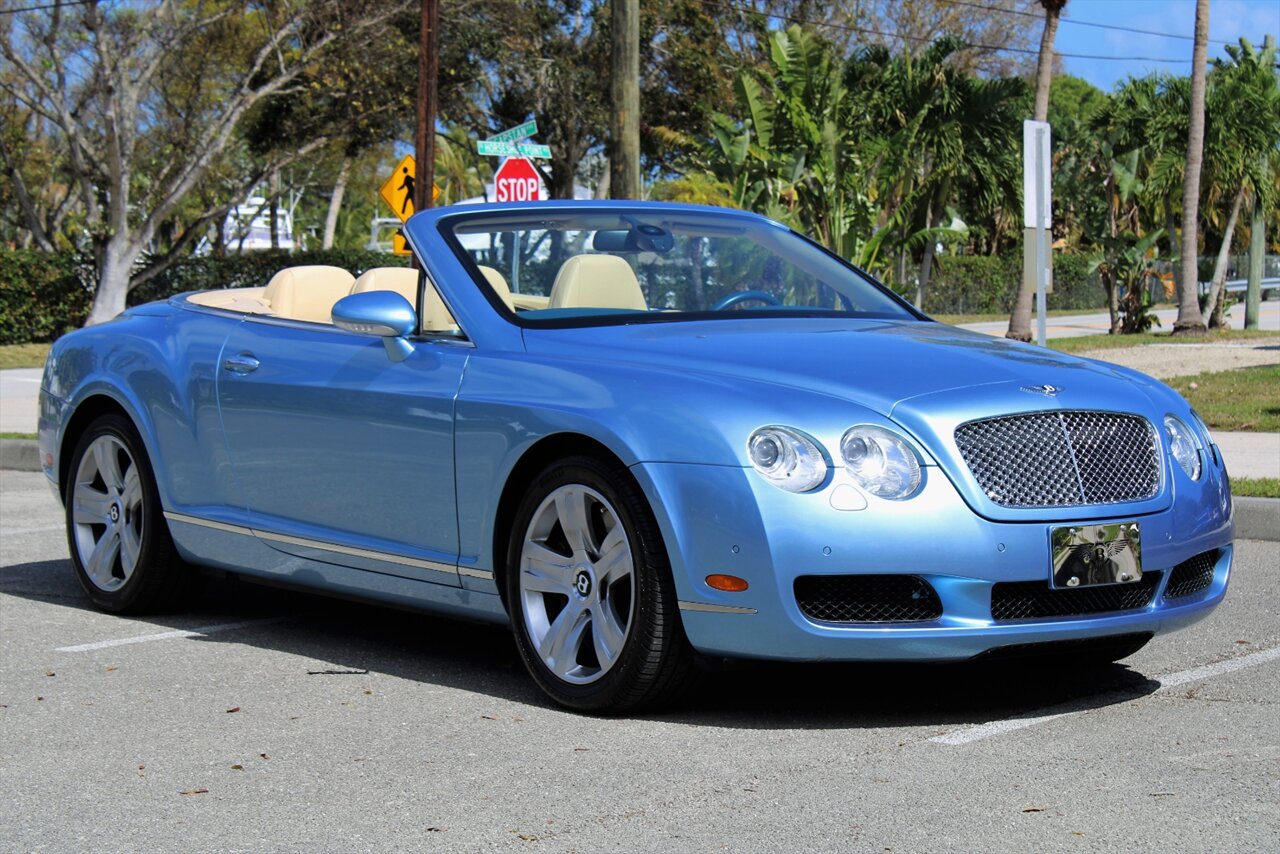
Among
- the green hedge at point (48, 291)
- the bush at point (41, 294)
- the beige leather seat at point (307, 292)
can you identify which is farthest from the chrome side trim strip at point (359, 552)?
the bush at point (41, 294)

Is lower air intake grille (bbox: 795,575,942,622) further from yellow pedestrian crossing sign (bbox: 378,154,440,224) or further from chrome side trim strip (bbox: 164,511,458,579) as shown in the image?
yellow pedestrian crossing sign (bbox: 378,154,440,224)

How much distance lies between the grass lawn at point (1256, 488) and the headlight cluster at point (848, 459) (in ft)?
16.8

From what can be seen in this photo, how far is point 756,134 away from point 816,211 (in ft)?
4.26

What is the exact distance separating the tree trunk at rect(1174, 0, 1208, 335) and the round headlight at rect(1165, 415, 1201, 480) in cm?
2459

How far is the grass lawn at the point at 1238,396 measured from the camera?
13515 mm

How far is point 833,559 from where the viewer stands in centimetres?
467

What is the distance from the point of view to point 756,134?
2366cm

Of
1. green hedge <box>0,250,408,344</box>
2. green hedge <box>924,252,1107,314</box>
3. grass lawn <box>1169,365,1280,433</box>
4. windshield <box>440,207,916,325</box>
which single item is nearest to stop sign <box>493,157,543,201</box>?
grass lawn <box>1169,365,1280,433</box>

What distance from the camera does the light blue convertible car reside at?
15.6 ft

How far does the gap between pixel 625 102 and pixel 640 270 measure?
944cm

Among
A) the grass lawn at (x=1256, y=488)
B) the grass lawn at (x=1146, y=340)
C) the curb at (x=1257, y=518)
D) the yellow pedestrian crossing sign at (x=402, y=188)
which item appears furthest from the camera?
the grass lawn at (x=1146, y=340)

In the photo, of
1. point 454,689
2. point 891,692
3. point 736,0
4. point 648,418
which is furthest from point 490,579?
point 736,0

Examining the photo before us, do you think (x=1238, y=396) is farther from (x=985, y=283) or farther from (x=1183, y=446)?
(x=985, y=283)

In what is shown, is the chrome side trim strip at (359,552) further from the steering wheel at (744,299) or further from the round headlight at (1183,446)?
the round headlight at (1183,446)
